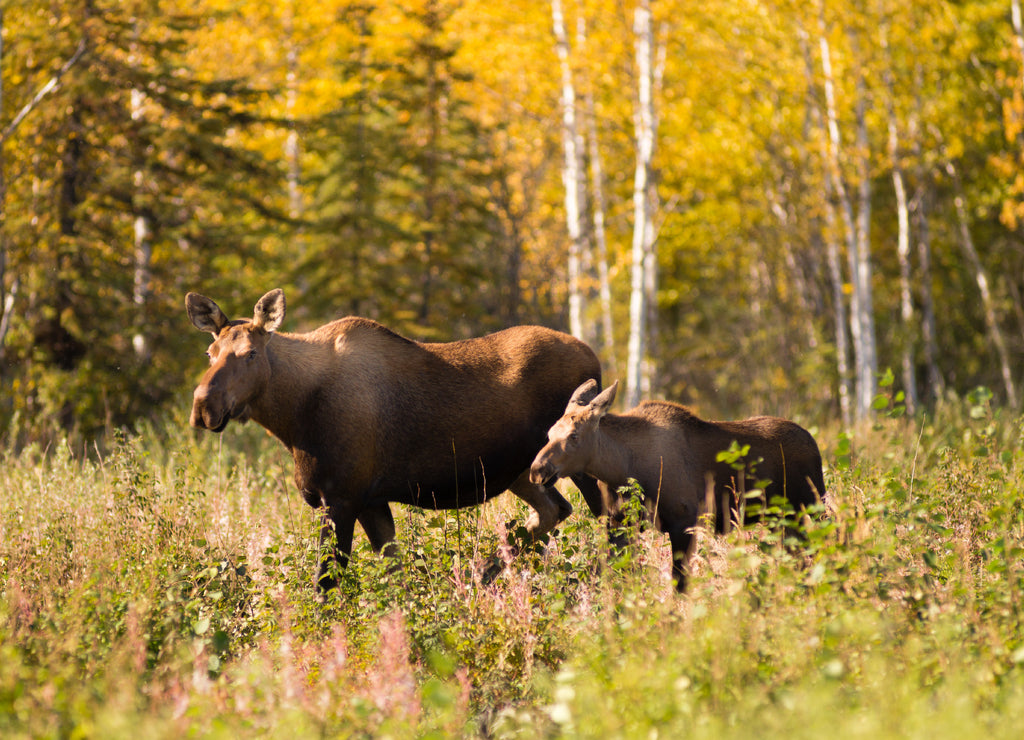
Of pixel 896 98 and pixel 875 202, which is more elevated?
pixel 896 98

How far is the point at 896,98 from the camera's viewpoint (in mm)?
19609

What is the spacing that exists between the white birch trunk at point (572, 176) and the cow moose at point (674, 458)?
11923 millimetres

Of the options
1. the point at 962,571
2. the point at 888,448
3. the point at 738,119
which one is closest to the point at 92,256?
the point at 888,448

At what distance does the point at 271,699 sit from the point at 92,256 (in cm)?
1093

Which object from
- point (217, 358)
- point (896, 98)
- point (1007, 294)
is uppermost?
point (896, 98)

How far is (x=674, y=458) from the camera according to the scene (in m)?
7.08

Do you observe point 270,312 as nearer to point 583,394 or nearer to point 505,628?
point 583,394

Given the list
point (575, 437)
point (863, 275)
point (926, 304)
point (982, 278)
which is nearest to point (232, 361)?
point (575, 437)

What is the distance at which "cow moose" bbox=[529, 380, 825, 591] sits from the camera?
22.0 ft

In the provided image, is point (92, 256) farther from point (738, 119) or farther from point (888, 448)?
point (738, 119)

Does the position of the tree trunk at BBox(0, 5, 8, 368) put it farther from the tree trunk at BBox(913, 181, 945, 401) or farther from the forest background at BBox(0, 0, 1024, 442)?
the tree trunk at BBox(913, 181, 945, 401)

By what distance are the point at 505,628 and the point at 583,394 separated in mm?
1944

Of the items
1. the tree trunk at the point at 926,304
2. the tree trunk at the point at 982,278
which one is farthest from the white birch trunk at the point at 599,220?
the tree trunk at the point at 982,278

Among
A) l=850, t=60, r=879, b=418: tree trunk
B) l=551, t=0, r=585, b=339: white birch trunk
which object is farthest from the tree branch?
A: l=850, t=60, r=879, b=418: tree trunk
